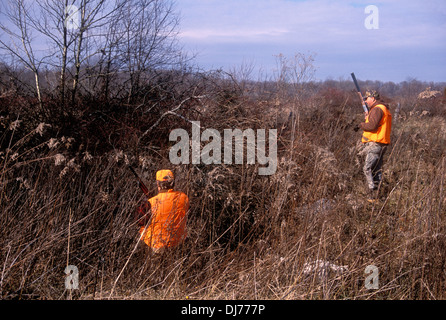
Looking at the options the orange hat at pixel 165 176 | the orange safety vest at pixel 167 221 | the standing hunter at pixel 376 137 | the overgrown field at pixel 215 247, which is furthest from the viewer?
the standing hunter at pixel 376 137

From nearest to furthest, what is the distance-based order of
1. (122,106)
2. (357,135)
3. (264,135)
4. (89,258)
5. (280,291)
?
1. (280,291)
2. (89,258)
3. (264,135)
4. (122,106)
5. (357,135)

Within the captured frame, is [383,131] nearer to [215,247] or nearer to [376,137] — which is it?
[376,137]

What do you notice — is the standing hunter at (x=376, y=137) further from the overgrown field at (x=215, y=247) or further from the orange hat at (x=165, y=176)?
the orange hat at (x=165, y=176)

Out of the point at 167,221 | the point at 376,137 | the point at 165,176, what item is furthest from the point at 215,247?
the point at 376,137

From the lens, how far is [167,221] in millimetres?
3590

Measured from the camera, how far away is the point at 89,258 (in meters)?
3.52

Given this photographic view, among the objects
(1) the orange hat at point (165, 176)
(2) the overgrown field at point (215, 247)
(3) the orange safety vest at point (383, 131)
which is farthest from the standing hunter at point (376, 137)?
(1) the orange hat at point (165, 176)

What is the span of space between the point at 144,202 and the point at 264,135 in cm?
274

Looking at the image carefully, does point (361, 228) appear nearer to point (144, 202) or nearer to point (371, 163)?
point (144, 202)

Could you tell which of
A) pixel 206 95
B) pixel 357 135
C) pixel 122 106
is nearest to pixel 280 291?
pixel 206 95

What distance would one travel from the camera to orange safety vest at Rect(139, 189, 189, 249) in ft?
11.6

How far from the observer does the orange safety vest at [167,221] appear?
11.6 ft

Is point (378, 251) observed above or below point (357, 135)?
below

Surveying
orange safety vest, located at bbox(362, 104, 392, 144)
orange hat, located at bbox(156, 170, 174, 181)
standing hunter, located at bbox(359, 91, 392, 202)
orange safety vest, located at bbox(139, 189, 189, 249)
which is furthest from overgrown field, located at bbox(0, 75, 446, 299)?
orange safety vest, located at bbox(362, 104, 392, 144)
